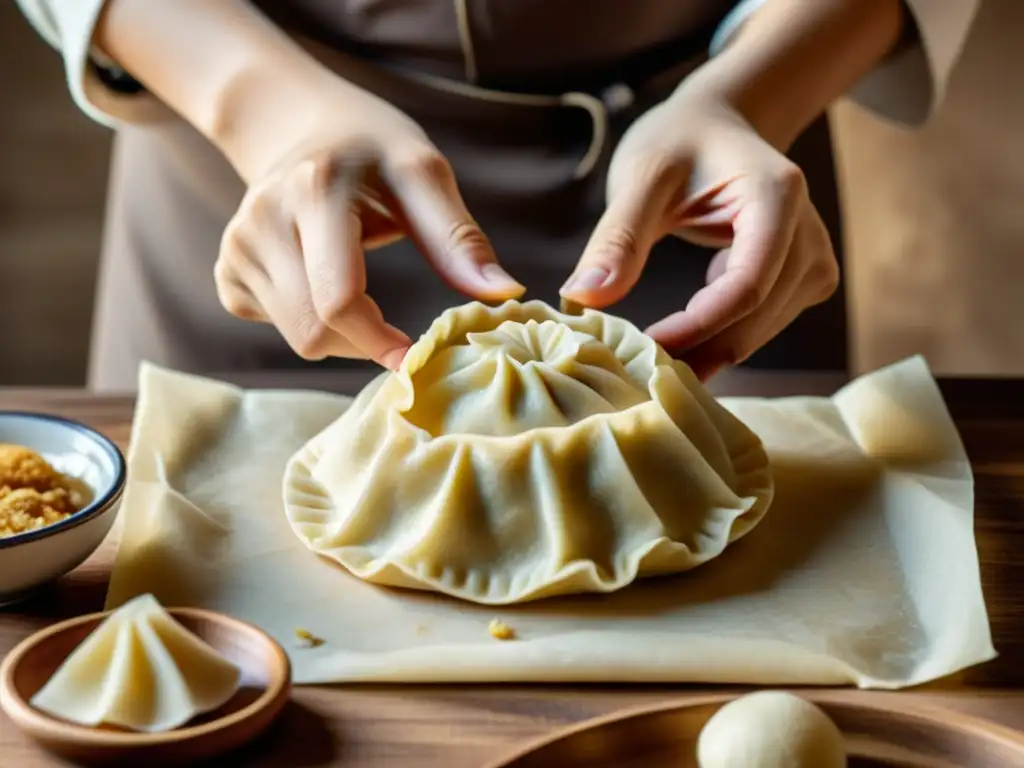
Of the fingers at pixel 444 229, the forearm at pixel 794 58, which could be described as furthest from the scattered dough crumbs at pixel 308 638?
the forearm at pixel 794 58

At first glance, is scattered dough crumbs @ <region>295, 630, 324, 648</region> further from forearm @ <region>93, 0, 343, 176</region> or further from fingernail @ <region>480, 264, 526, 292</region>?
forearm @ <region>93, 0, 343, 176</region>

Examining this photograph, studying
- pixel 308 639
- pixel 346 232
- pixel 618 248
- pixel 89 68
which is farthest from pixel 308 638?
pixel 89 68

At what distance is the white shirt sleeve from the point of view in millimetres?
2012

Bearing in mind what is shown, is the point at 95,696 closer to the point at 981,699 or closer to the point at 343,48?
the point at 981,699

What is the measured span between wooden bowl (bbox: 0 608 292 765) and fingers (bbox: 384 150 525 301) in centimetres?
55

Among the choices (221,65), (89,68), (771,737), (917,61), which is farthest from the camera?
(917,61)

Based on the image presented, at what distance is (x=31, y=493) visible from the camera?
1407 millimetres

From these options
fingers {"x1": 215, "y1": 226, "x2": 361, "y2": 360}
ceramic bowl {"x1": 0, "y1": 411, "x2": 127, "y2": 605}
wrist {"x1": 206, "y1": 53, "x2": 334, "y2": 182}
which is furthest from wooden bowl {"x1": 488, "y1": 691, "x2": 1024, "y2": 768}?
wrist {"x1": 206, "y1": 53, "x2": 334, "y2": 182}

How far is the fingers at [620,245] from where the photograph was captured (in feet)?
5.26

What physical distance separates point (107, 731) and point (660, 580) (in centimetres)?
64

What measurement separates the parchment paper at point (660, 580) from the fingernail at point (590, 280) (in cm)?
37

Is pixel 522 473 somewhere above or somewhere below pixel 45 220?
above

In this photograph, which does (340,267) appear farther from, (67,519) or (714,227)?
(714,227)

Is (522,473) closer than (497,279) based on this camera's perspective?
Yes
